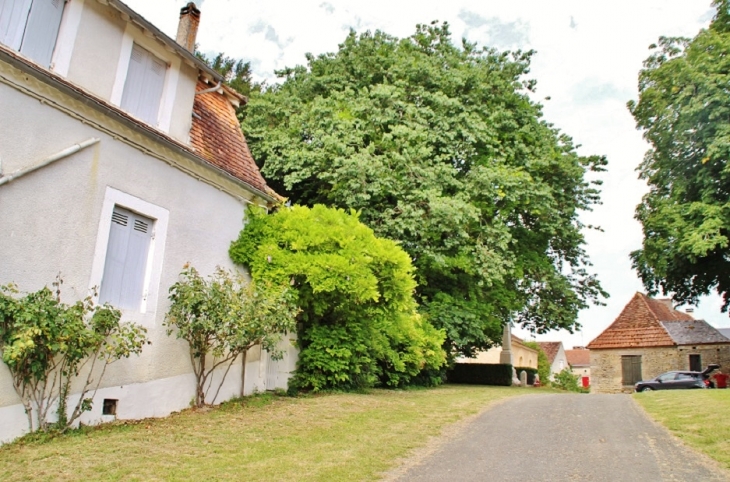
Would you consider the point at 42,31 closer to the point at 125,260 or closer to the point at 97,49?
the point at 97,49

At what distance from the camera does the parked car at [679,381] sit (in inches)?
896

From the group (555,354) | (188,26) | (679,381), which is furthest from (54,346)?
(555,354)

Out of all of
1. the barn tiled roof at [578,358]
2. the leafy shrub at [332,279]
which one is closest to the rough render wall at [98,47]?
the leafy shrub at [332,279]

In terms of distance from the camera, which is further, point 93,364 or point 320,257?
point 320,257

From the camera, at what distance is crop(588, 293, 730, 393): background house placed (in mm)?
26219

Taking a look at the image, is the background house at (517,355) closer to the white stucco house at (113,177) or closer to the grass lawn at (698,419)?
the grass lawn at (698,419)

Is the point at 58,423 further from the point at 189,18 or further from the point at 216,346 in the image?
the point at 189,18

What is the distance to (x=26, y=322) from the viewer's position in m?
6.23

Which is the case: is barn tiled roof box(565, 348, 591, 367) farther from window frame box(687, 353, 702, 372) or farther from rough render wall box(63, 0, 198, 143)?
rough render wall box(63, 0, 198, 143)

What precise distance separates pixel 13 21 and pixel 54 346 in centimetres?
473

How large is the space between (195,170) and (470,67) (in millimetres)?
13468

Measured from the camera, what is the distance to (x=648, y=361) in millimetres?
27438

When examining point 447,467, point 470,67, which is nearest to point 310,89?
point 470,67

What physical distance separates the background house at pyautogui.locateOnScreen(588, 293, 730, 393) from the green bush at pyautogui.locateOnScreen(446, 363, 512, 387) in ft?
18.6
